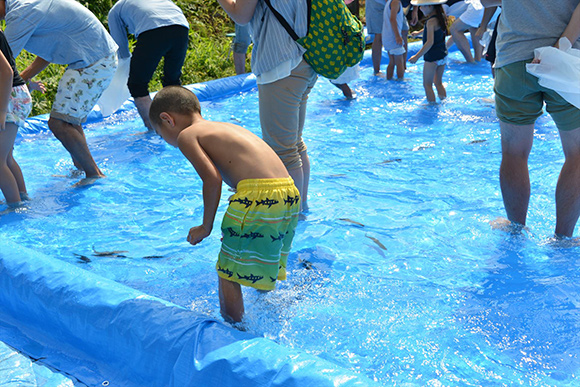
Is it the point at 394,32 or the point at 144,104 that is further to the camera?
the point at 394,32

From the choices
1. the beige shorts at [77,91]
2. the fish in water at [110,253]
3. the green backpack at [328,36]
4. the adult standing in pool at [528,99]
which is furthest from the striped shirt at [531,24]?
the beige shorts at [77,91]

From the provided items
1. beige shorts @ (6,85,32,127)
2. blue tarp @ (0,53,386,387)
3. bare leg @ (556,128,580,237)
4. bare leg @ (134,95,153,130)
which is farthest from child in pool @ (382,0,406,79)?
blue tarp @ (0,53,386,387)

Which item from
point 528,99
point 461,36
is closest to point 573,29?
point 528,99

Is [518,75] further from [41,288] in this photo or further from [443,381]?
[41,288]

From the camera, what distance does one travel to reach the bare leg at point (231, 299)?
252cm

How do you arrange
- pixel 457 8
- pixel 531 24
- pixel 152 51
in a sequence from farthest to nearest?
1. pixel 457 8
2. pixel 152 51
3. pixel 531 24

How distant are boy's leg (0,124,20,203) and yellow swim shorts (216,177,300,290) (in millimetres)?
2160

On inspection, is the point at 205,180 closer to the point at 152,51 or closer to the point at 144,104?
the point at 152,51

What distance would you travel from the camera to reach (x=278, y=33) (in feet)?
10.6

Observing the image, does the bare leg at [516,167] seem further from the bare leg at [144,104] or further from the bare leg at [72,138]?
the bare leg at [144,104]

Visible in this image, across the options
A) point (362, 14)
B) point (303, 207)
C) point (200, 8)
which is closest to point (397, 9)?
point (303, 207)

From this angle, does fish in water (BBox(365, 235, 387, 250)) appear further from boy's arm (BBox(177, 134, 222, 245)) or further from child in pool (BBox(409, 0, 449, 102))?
child in pool (BBox(409, 0, 449, 102))

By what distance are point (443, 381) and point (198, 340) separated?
0.91m

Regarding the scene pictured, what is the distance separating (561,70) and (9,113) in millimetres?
3234
